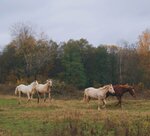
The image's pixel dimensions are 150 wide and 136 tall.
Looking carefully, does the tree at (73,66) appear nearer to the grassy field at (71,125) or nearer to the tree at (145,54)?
the tree at (145,54)

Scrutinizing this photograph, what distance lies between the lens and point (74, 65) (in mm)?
80375

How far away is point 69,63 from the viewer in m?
81.4

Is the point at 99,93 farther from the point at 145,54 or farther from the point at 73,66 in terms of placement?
the point at 145,54

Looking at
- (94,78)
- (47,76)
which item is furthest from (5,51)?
(94,78)

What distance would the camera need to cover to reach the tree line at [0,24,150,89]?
80812 millimetres

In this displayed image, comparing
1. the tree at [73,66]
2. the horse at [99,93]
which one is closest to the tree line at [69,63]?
the tree at [73,66]

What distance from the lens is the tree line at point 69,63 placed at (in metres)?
80.8

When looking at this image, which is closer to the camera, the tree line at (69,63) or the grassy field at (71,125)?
the grassy field at (71,125)

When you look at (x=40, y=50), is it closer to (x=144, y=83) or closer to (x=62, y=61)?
(x=62, y=61)

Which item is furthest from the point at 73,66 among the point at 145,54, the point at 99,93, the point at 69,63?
the point at 99,93

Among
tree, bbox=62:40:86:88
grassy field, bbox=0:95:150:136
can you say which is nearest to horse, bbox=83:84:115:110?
grassy field, bbox=0:95:150:136

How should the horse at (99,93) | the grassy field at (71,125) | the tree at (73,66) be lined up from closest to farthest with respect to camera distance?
the grassy field at (71,125) < the horse at (99,93) < the tree at (73,66)

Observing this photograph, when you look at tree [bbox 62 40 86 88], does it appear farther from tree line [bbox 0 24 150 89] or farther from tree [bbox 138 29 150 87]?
tree [bbox 138 29 150 87]

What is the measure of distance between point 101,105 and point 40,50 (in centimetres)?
5669
